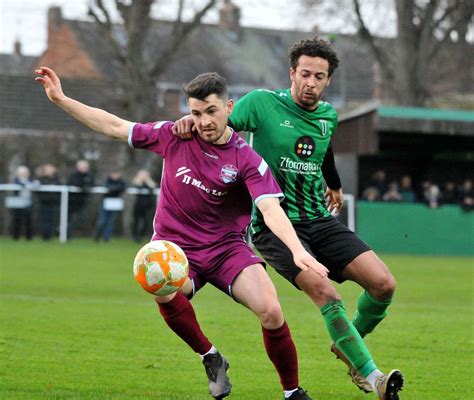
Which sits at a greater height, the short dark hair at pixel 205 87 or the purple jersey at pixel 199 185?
the short dark hair at pixel 205 87

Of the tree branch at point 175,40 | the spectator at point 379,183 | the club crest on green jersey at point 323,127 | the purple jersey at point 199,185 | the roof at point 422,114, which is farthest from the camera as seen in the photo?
the tree branch at point 175,40

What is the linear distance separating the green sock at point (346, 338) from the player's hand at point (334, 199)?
1.38 m

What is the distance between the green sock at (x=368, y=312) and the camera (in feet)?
24.8

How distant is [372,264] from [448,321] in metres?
5.42

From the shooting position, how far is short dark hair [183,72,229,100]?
6559 mm

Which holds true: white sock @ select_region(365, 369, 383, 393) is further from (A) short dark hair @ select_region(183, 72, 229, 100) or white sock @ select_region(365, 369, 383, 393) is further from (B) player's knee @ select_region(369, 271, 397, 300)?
(A) short dark hair @ select_region(183, 72, 229, 100)

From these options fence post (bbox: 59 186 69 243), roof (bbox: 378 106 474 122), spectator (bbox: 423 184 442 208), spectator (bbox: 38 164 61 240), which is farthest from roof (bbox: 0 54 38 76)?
spectator (bbox: 423 184 442 208)

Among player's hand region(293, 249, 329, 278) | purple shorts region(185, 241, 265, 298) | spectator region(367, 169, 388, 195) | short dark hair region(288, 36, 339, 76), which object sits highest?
short dark hair region(288, 36, 339, 76)

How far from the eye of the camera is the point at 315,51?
721cm

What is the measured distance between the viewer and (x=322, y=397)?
729cm

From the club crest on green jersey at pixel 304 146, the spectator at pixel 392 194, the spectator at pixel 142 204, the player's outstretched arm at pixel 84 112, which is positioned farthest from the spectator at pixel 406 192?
the player's outstretched arm at pixel 84 112

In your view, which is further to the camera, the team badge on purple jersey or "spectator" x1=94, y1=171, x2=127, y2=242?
"spectator" x1=94, y1=171, x2=127, y2=242

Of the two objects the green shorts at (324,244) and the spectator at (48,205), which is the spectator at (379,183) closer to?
the spectator at (48,205)

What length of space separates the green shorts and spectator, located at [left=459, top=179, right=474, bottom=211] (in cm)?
2219
